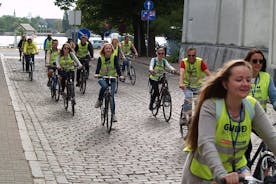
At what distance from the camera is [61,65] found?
14844mm

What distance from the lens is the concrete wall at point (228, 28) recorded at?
70.9 feet

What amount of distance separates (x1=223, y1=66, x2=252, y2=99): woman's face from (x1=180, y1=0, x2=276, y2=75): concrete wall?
1477cm

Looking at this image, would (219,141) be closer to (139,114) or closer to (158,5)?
(139,114)

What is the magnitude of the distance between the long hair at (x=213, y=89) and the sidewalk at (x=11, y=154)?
3521mm

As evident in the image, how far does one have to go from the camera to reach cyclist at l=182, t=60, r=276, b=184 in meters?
3.50

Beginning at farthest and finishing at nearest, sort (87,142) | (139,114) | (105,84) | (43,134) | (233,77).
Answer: (139,114) → (105,84) → (43,134) → (87,142) → (233,77)

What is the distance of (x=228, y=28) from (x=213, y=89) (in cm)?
2231

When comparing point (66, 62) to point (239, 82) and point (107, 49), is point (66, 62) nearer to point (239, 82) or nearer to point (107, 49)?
point (107, 49)

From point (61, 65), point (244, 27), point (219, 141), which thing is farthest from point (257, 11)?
point (219, 141)

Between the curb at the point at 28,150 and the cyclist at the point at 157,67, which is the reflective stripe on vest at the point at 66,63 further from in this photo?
the cyclist at the point at 157,67

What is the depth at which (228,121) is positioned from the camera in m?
3.56

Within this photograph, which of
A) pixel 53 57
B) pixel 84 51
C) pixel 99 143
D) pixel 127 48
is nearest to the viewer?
pixel 99 143

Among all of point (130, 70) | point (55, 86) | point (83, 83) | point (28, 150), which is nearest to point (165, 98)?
point (28, 150)

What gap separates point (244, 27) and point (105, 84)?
1252 cm
